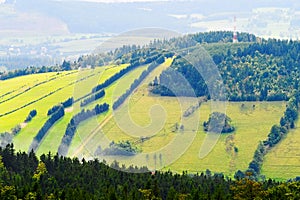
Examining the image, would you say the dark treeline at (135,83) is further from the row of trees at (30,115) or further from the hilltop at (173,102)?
the row of trees at (30,115)

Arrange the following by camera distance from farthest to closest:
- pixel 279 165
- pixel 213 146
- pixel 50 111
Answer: pixel 50 111, pixel 213 146, pixel 279 165

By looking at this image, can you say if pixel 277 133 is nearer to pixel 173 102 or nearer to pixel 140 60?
pixel 140 60

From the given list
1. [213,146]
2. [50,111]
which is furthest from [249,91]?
[50,111]

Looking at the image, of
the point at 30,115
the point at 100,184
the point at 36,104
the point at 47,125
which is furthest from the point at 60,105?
the point at 100,184

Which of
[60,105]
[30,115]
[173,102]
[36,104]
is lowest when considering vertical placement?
[30,115]

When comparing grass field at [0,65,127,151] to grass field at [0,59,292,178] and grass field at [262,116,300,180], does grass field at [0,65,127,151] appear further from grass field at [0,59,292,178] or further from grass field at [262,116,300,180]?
grass field at [262,116,300,180]

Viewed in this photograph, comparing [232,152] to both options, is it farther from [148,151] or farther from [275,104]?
[148,151]

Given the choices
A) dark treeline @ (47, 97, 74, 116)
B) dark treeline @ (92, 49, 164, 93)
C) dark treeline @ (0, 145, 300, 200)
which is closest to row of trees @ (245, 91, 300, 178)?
dark treeline @ (92, 49, 164, 93)
